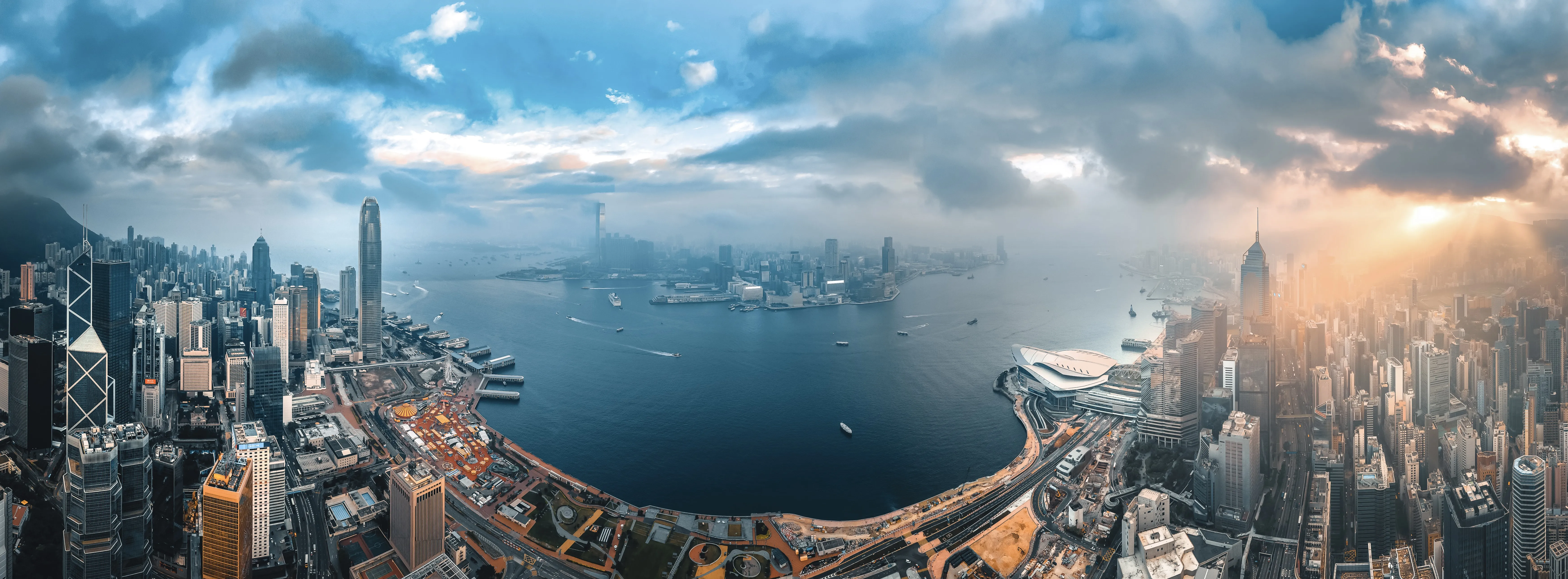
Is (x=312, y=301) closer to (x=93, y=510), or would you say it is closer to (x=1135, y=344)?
(x=93, y=510)

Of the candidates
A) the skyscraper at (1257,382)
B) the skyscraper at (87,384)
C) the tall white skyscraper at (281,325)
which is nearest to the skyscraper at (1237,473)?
the skyscraper at (1257,382)

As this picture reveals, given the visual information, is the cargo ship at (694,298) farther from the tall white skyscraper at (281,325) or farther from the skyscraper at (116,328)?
the skyscraper at (116,328)

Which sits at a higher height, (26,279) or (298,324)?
(26,279)

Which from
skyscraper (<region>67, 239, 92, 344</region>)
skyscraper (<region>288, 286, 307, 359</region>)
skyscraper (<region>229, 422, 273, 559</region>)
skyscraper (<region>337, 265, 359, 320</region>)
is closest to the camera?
skyscraper (<region>229, 422, 273, 559</region>)

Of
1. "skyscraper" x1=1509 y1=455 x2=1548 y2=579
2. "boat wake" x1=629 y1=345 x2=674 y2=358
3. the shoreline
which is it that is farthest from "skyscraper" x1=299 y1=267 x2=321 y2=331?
"skyscraper" x1=1509 y1=455 x2=1548 y2=579

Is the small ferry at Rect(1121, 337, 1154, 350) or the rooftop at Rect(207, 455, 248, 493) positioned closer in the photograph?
the rooftop at Rect(207, 455, 248, 493)

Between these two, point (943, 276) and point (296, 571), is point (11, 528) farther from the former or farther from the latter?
point (943, 276)

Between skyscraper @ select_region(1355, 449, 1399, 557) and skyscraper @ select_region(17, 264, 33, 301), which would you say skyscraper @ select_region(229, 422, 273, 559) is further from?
skyscraper @ select_region(1355, 449, 1399, 557)

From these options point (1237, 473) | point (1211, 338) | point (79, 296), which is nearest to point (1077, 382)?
point (1211, 338)
